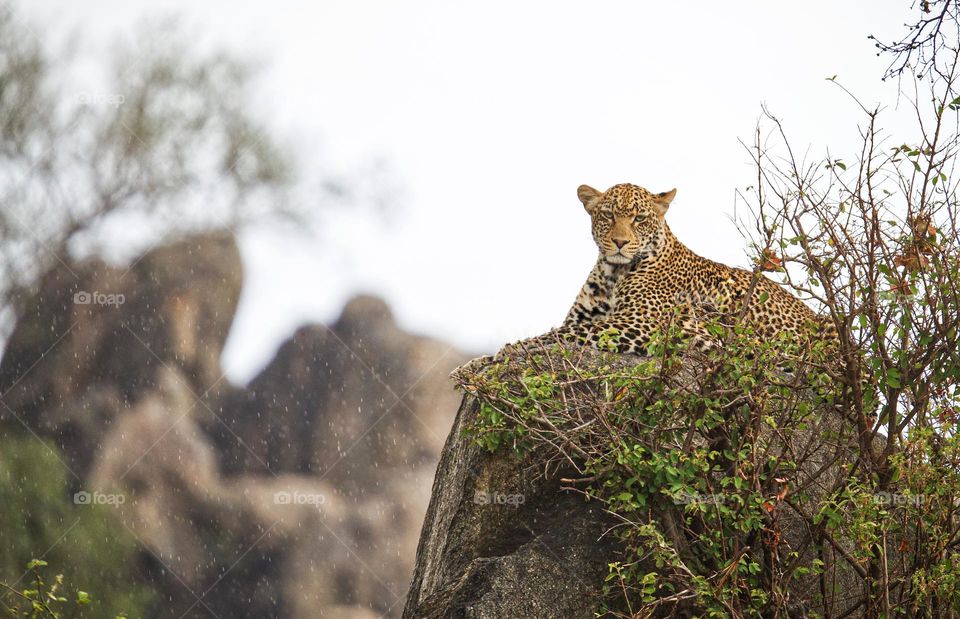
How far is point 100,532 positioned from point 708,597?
13.5m

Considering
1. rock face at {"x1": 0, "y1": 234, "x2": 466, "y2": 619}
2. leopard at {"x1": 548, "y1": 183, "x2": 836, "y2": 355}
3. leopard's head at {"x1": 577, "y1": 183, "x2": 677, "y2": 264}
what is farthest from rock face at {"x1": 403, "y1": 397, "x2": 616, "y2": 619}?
rock face at {"x1": 0, "y1": 234, "x2": 466, "y2": 619}

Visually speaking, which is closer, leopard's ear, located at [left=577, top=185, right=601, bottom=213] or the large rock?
the large rock

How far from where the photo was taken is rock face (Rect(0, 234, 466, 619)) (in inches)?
699

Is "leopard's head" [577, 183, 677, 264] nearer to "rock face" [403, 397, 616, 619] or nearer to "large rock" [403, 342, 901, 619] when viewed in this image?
"large rock" [403, 342, 901, 619]

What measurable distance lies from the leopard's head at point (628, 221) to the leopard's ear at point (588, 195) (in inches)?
1.3

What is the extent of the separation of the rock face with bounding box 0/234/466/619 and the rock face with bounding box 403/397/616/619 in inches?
436

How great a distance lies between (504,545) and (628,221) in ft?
9.41

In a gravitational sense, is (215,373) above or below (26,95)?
below

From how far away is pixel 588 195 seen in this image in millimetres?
8961

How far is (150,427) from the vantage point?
708 inches

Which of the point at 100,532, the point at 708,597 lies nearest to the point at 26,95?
the point at 100,532

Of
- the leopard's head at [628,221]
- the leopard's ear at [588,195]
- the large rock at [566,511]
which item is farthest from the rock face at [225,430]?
the large rock at [566,511]

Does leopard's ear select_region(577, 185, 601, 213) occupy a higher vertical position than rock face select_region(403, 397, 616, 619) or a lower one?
higher

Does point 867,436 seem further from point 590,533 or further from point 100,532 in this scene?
point 100,532
